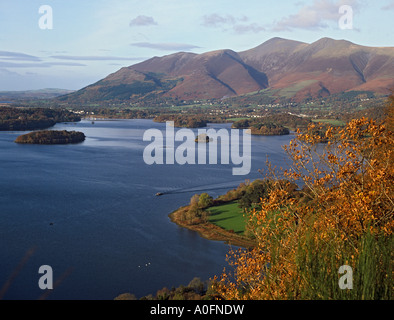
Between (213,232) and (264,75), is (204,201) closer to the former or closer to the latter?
(213,232)

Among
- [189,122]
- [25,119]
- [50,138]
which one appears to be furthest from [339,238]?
Answer: [189,122]

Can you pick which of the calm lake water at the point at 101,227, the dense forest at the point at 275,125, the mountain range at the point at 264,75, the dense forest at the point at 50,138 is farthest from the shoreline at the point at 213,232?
the mountain range at the point at 264,75

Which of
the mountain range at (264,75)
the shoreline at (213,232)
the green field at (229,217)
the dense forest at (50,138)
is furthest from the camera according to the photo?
the mountain range at (264,75)

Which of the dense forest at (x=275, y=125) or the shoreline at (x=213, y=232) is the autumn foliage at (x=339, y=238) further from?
the dense forest at (x=275, y=125)

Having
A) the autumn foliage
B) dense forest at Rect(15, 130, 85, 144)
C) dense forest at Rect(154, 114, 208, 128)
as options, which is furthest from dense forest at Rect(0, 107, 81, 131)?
the autumn foliage

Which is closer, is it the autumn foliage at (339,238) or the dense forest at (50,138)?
the autumn foliage at (339,238)

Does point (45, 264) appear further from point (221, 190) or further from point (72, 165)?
point (72, 165)
